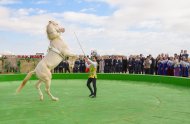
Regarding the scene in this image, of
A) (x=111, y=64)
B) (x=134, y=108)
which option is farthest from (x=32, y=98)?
(x=111, y=64)

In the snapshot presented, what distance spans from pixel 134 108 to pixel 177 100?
8.23 feet

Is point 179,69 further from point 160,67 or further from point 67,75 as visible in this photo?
point 67,75

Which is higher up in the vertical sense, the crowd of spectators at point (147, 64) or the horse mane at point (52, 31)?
A: the horse mane at point (52, 31)

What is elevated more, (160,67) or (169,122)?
(160,67)

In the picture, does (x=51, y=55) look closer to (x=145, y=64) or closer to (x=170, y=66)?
(x=170, y=66)

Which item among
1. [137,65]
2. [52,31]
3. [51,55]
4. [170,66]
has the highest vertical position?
[52,31]

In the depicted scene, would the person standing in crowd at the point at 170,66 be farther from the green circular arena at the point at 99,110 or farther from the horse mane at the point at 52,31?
the horse mane at the point at 52,31

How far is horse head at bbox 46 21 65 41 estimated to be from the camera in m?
11.7

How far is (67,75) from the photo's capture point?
75.6 feet

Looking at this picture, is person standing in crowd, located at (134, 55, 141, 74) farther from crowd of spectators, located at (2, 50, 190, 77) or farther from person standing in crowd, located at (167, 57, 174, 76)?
person standing in crowd, located at (167, 57, 174, 76)

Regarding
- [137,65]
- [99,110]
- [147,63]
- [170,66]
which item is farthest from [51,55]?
[137,65]

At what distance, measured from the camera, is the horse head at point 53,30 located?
38.4ft

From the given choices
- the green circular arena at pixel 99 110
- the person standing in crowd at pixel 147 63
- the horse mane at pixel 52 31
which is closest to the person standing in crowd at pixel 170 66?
the person standing in crowd at pixel 147 63

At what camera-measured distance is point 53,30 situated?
11719 mm
